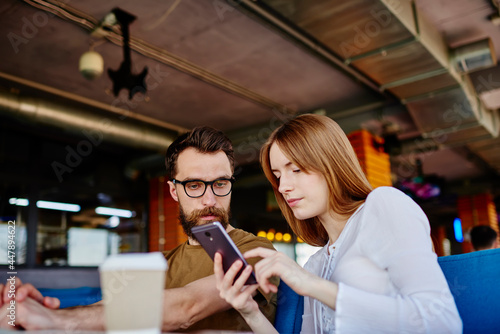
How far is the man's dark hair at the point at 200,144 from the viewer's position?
6.73ft

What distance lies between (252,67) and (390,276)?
13.3 ft

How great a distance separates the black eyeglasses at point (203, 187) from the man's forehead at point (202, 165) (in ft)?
0.09

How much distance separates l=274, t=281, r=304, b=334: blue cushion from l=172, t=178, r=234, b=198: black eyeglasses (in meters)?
0.52

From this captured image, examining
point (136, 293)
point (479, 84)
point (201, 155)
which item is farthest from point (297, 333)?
point (479, 84)

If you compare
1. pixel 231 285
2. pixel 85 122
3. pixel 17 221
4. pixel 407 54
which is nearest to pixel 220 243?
pixel 231 285

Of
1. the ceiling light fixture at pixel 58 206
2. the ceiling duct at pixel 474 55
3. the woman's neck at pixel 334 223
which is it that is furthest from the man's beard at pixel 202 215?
the ceiling light fixture at pixel 58 206

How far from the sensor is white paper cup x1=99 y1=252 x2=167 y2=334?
2.16ft

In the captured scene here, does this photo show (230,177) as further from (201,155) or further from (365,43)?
(365,43)

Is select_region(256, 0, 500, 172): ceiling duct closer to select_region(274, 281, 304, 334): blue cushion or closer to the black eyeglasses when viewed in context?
the black eyeglasses

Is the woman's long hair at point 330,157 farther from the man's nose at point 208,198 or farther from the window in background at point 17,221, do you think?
the window in background at point 17,221

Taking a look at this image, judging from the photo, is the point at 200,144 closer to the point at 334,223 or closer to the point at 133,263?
the point at 334,223

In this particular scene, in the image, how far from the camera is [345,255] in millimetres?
1335

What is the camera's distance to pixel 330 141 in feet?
4.94

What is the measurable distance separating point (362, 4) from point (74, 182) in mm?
5811
